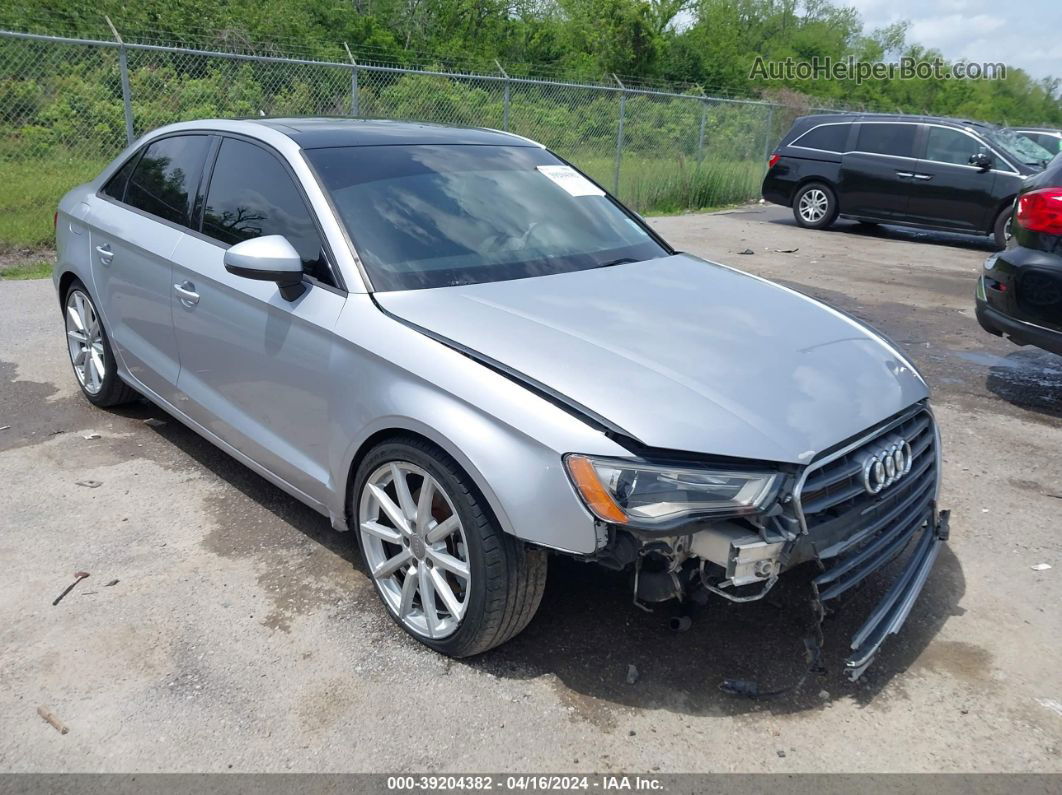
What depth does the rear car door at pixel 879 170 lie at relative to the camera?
12.9m

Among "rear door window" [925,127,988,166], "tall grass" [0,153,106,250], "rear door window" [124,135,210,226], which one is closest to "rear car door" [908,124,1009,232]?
"rear door window" [925,127,988,166]

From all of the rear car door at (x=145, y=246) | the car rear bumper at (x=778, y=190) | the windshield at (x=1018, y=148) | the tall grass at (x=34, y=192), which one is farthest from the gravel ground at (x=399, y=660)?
the car rear bumper at (x=778, y=190)

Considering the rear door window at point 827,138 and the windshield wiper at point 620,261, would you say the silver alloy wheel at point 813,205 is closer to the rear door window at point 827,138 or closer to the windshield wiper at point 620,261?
the rear door window at point 827,138

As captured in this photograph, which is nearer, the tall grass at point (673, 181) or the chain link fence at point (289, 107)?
the chain link fence at point (289, 107)

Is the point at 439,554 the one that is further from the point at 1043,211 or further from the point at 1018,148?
the point at 1018,148

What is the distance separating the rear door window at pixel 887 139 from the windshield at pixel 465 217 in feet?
34.0

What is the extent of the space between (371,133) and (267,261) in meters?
1.03

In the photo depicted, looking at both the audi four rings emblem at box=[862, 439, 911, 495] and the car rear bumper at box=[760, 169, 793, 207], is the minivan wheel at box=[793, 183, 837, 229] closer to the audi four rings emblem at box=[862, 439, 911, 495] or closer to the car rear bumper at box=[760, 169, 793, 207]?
the car rear bumper at box=[760, 169, 793, 207]

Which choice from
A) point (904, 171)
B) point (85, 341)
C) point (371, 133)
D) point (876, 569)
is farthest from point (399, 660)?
point (904, 171)

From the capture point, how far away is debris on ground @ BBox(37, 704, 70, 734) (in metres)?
2.59

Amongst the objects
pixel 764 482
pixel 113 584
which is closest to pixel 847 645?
pixel 764 482

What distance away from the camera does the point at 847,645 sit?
10.0 ft

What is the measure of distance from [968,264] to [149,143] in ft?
33.7

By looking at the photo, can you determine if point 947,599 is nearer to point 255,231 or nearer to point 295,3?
point 255,231
